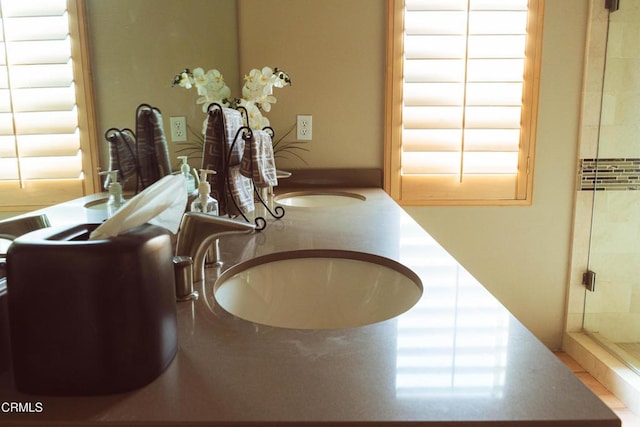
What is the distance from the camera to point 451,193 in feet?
7.29

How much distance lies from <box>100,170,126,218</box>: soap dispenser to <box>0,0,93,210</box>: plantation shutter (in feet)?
0.29

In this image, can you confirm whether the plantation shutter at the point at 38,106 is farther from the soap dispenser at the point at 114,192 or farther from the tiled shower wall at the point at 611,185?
the tiled shower wall at the point at 611,185

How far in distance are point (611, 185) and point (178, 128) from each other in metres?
2.10

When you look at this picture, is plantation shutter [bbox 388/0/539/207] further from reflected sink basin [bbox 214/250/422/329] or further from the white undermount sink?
the white undermount sink

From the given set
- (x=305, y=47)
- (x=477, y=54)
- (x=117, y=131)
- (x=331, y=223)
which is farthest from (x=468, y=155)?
(x=117, y=131)

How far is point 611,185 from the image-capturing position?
86.7 inches

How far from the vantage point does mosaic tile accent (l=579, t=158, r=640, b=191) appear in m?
2.19

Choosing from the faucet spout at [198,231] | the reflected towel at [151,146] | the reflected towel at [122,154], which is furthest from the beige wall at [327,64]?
the faucet spout at [198,231]

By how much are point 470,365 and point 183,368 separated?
34 centimetres

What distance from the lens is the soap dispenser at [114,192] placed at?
938 mm

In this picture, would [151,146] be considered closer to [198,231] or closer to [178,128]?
[178,128]

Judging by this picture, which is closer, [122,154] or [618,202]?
[122,154]

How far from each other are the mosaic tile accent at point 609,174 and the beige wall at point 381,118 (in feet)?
0.22

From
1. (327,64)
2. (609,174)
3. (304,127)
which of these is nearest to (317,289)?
(304,127)
